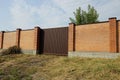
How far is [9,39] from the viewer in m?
21.0

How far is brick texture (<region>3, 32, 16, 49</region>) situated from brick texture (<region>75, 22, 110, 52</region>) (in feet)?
30.0

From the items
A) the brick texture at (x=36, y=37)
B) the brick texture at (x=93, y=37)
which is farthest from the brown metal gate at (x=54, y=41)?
the brick texture at (x=93, y=37)

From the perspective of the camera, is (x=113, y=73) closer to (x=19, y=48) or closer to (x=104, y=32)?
(x=104, y=32)

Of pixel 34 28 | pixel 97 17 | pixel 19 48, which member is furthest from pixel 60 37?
pixel 97 17

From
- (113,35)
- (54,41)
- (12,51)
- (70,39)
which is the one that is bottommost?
(12,51)

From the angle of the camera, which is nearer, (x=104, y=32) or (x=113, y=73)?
(x=113, y=73)

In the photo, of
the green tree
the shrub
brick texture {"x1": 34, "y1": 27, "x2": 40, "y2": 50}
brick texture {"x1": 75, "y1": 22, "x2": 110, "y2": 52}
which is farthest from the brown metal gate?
the green tree

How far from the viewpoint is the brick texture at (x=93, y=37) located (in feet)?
42.4

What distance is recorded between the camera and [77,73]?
9734mm

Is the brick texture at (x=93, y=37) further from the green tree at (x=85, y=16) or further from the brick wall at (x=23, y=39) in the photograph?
the green tree at (x=85, y=16)

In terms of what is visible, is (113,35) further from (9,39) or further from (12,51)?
(9,39)

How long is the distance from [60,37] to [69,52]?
2038mm

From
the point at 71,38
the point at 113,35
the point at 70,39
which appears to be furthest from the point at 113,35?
the point at 70,39

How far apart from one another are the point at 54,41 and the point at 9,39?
7.33 m
